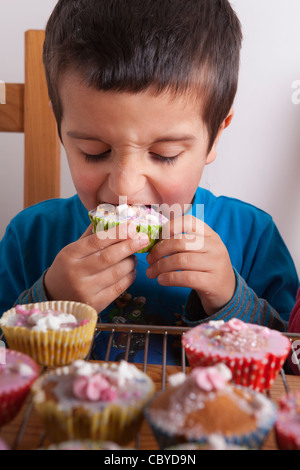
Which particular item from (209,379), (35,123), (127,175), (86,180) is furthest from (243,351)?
(35,123)

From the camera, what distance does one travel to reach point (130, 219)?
37.4 inches

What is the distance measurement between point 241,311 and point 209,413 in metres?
0.50

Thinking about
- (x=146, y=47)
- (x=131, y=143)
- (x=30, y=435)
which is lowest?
(x=30, y=435)

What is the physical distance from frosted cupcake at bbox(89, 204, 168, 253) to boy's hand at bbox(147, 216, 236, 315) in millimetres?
23

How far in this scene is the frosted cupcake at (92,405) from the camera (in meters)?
0.52

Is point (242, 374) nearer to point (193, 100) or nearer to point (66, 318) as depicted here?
point (66, 318)

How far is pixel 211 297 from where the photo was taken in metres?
0.99

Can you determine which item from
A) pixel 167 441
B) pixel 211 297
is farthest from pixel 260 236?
pixel 167 441

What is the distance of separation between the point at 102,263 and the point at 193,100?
0.36 m

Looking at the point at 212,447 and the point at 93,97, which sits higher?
the point at 93,97

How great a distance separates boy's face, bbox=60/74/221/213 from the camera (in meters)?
0.90

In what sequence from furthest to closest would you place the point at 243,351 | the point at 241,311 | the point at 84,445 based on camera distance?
the point at 241,311, the point at 243,351, the point at 84,445

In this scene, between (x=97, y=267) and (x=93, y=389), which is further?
(x=97, y=267)

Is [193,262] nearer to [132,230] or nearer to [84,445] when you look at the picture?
[132,230]
